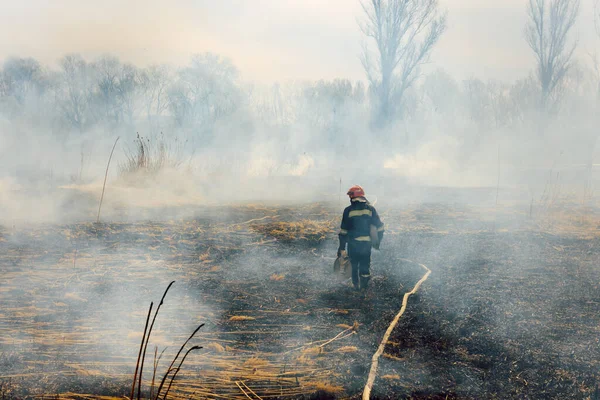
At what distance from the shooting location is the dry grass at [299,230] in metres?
10.5

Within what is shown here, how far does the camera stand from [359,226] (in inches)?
268

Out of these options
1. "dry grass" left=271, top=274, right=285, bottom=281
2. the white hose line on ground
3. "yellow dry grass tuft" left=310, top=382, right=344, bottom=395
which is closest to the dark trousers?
the white hose line on ground

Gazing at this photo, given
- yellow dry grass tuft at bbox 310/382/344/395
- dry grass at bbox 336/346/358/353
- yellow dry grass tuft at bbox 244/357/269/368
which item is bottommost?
yellow dry grass tuft at bbox 244/357/269/368

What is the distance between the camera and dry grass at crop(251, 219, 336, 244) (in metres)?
10.5

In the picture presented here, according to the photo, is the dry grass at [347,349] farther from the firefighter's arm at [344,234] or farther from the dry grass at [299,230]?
the dry grass at [299,230]

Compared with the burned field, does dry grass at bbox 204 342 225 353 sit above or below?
below

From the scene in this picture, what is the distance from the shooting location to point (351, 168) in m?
24.8

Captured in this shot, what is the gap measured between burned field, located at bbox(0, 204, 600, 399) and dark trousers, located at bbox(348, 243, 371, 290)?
0.29m

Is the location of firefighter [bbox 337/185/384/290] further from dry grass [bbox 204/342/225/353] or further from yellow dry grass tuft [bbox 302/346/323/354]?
dry grass [bbox 204/342/225/353]

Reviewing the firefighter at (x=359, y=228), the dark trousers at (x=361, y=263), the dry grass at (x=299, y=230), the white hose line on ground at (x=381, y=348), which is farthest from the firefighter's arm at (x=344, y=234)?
the dry grass at (x=299, y=230)

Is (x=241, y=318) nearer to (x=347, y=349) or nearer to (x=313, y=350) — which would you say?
(x=313, y=350)

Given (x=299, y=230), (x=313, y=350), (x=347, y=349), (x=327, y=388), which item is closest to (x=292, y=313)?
(x=313, y=350)

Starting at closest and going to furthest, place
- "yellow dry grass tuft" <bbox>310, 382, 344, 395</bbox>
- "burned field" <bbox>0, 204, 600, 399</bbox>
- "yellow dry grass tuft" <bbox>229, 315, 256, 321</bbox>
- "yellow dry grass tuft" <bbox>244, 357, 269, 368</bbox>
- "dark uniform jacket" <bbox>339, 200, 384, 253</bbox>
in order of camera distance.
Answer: "yellow dry grass tuft" <bbox>310, 382, 344, 395</bbox>, "burned field" <bbox>0, 204, 600, 399</bbox>, "yellow dry grass tuft" <bbox>244, 357, 269, 368</bbox>, "yellow dry grass tuft" <bbox>229, 315, 256, 321</bbox>, "dark uniform jacket" <bbox>339, 200, 384, 253</bbox>

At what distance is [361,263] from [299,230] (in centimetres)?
439
